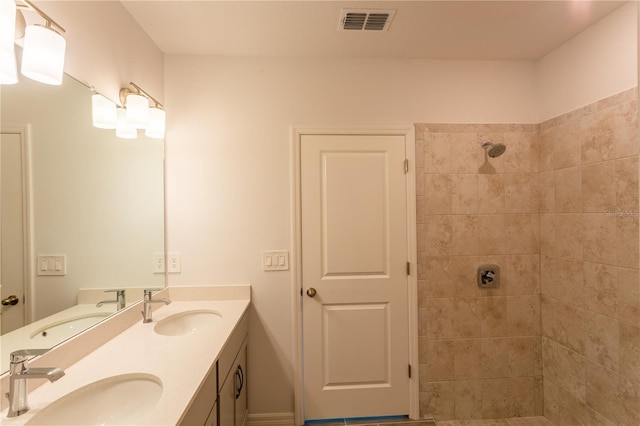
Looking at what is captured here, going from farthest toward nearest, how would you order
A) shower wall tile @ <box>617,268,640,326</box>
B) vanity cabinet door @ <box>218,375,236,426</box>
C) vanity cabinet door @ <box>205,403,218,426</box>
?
shower wall tile @ <box>617,268,640,326</box>, vanity cabinet door @ <box>218,375,236,426</box>, vanity cabinet door @ <box>205,403,218,426</box>

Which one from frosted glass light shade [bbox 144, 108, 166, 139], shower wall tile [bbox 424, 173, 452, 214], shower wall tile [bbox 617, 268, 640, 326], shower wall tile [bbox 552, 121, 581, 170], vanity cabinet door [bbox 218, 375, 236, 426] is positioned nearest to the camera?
vanity cabinet door [bbox 218, 375, 236, 426]

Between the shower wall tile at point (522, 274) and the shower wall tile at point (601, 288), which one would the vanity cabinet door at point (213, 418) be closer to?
the shower wall tile at point (522, 274)

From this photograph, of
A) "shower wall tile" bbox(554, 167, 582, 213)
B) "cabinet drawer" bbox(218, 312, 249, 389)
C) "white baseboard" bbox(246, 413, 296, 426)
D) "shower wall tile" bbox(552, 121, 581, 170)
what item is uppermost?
"shower wall tile" bbox(552, 121, 581, 170)

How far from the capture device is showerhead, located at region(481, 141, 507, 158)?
1921mm

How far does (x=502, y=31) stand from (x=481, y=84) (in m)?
0.38

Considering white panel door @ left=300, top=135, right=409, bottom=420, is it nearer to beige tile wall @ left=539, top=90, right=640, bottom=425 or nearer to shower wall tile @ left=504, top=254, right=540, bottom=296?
shower wall tile @ left=504, top=254, right=540, bottom=296

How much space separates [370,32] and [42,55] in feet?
5.17

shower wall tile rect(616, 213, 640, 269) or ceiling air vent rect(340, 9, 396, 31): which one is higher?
ceiling air vent rect(340, 9, 396, 31)

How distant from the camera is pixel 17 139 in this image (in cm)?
92

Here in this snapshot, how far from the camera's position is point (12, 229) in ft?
2.95

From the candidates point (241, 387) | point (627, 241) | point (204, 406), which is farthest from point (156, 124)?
point (627, 241)

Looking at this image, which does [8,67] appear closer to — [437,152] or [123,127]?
[123,127]

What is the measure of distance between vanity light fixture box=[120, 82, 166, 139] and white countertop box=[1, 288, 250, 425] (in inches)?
43.4

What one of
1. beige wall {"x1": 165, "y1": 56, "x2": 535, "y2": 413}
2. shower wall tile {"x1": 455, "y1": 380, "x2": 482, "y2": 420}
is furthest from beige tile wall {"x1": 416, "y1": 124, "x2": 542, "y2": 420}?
beige wall {"x1": 165, "y1": 56, "x2": 535, "y2": 413}
